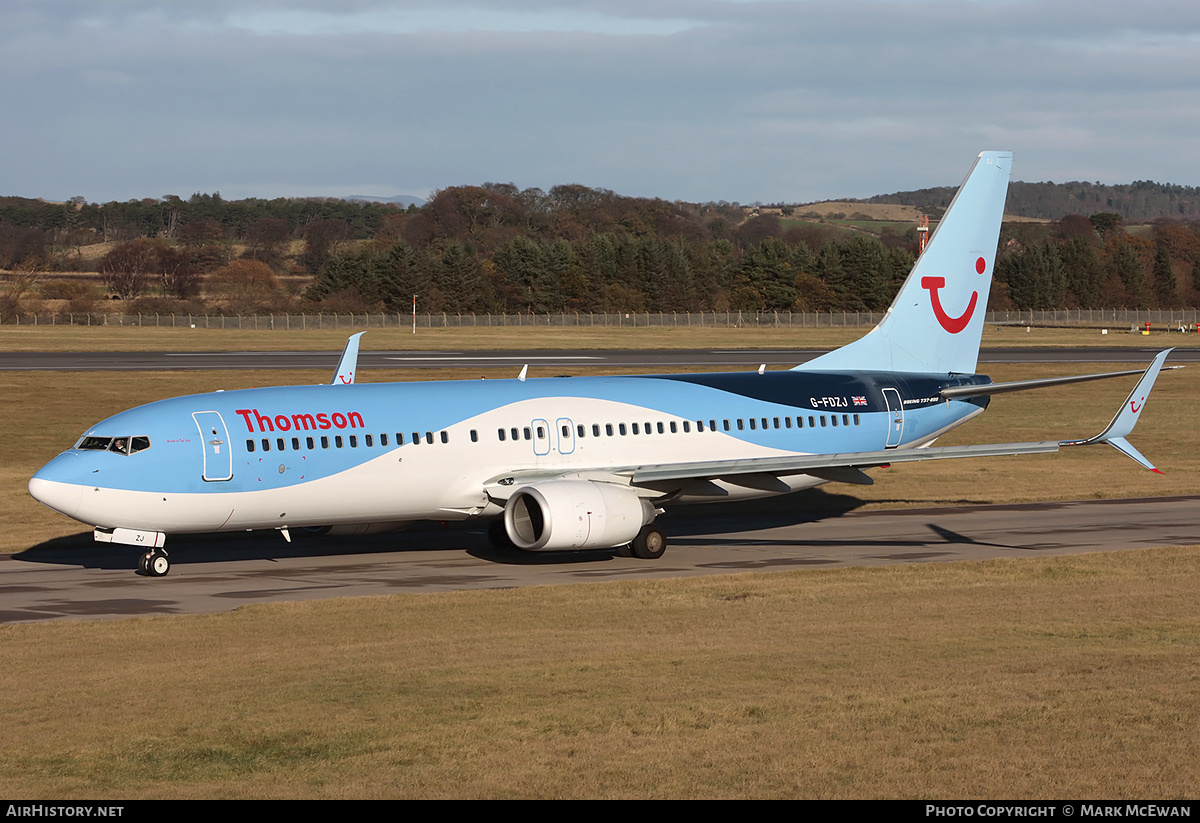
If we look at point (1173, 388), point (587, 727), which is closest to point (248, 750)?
point (587, 727)

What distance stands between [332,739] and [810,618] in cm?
1056

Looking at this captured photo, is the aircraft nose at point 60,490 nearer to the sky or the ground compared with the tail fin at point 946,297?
nearer to the ground

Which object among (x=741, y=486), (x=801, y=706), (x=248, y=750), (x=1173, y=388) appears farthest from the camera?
(x=1173, y=388)

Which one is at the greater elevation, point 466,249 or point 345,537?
point 466,249

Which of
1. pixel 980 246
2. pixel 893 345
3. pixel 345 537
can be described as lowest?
pixel 345 537

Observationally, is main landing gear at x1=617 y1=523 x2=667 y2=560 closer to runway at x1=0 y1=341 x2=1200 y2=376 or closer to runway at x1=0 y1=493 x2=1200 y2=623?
runway at x1=0 y1=493 x2=1200 y2=623

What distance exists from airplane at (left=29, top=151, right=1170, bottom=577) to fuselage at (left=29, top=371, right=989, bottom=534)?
4 cm

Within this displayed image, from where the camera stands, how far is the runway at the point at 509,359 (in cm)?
8469

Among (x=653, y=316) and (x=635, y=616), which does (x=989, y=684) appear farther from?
(x=653, y=316)

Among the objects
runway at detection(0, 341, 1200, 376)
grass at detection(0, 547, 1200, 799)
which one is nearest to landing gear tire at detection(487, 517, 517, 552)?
grass at detection(0, 547, 1200, 799)

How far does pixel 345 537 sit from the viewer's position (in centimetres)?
3712

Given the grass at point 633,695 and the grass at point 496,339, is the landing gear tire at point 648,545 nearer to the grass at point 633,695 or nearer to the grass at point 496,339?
the grass at point 633,695

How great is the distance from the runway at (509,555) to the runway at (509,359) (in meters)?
43.5

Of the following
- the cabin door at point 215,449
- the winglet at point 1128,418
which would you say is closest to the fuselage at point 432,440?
the cabin door at point 215,449
